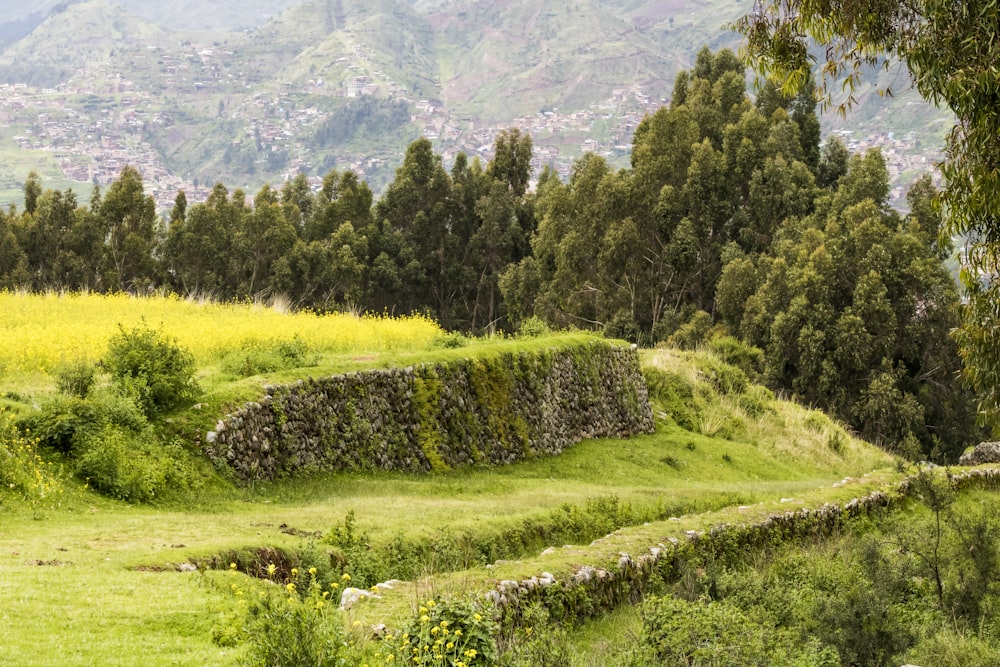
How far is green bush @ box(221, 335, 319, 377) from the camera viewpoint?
21.2 metres

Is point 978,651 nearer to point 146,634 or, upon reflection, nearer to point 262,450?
point 146,634

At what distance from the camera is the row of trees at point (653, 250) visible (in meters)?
45.6

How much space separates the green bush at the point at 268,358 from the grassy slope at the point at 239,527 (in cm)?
292

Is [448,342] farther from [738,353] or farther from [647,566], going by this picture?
[738,353]

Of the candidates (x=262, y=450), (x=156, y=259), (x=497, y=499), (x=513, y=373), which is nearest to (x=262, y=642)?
(x=262, y=450)

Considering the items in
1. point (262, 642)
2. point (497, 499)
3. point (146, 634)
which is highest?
point (262, 642)

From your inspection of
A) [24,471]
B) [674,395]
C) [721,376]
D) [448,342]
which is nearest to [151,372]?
[24,471]

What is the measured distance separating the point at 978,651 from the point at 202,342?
60.0ft

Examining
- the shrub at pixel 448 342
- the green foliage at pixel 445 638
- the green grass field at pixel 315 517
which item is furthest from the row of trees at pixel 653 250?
the green foliage at pixel 445 638

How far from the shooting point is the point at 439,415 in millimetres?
24344

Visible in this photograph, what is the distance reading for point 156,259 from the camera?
5831 centimetres

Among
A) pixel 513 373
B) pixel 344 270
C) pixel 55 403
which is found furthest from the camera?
pixel 344 270

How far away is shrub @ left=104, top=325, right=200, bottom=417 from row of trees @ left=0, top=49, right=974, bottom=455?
1200 inches

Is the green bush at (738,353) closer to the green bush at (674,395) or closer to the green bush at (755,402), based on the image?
the green bush at (755,402)
